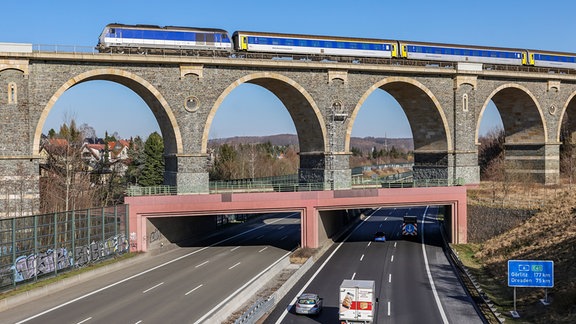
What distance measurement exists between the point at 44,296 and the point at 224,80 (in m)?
26.3

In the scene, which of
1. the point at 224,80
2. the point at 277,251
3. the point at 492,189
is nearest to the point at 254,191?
the point at 277,251

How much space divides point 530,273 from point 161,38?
37.5 metres

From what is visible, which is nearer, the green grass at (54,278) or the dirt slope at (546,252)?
the dirt slope at (546,252)

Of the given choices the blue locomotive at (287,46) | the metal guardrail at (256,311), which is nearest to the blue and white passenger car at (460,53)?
the blue locomotive at (287,46)

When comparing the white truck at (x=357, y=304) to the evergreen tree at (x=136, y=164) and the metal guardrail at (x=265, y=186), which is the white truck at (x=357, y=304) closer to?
the metal guardrail at (x=265, y=186)

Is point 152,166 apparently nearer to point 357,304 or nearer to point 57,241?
point 57,241

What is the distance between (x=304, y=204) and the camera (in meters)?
50.5

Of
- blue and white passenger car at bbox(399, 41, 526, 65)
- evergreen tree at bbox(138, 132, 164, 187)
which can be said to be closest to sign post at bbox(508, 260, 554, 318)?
blue and white passenger car at bbox(399, 41, 526, 65)

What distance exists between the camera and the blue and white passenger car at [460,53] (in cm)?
6175

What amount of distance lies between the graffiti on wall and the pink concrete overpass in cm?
228

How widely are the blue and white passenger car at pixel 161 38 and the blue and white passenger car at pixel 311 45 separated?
211 cm

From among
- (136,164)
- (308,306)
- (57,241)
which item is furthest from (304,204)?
(136,164)

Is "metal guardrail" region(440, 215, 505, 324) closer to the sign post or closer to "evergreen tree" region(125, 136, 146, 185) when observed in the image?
the sign post

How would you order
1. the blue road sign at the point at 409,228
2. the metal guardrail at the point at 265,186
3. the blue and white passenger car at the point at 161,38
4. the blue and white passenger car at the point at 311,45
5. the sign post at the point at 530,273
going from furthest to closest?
the blue road sign at the point at 409,228 → the blue and white passenger car at the point at 311,45 → the blue and white passenger car at the point at 161,38 → the metal guardrail at the point at 265,186 → the sign post at the point at 530,273
